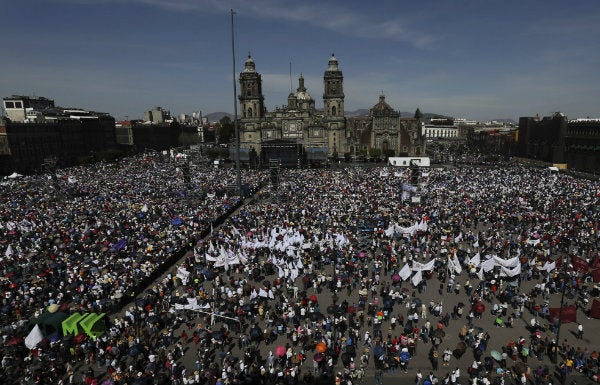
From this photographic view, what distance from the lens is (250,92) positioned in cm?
9388

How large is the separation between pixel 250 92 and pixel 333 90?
65.2 ft

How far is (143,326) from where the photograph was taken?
19.1m

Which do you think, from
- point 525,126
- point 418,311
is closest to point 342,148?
point 525,126

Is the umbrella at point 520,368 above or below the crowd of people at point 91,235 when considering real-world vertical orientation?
below

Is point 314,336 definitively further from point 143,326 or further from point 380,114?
point 380,114

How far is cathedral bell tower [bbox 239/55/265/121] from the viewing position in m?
93.0

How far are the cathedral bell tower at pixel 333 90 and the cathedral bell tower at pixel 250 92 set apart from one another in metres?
16.1

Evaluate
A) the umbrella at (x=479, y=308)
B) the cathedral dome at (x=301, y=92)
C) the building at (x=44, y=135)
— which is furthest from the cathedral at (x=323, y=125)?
the umbrella at (x=479, y=308)

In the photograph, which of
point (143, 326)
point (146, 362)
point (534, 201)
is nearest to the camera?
point (146, 362)

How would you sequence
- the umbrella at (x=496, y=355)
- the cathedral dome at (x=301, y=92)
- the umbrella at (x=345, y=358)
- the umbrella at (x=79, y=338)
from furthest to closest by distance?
the cathedral dome at (x=301, y=92)
the umbrella at (x=79, y=338)
the umbrella at (x=345, y=358)
the umbrella at (x=496, y=355)

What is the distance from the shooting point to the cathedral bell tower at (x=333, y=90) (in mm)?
93375

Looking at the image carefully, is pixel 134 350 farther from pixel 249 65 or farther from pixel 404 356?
pixel 249 65

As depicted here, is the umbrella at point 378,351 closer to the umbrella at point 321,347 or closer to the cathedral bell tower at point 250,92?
the umbrella at point 321,347

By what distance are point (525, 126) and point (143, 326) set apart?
114609 mm
